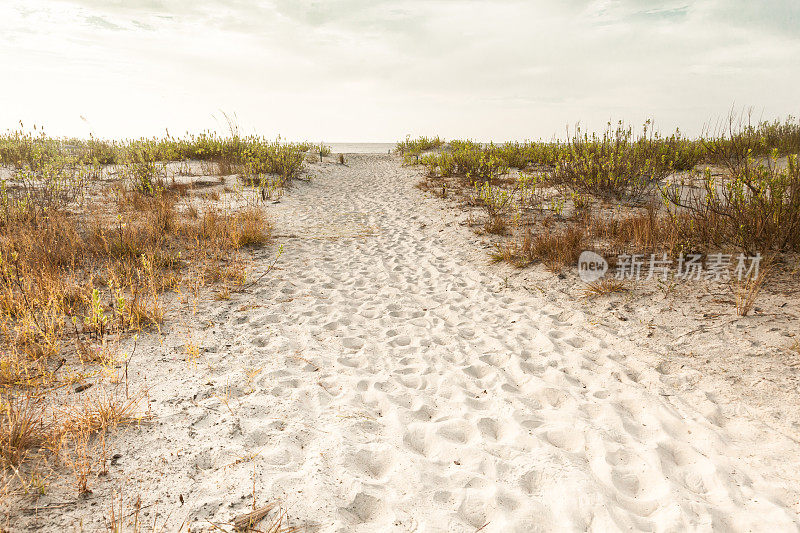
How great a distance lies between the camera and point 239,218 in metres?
7.70

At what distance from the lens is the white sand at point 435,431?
2.13 meters

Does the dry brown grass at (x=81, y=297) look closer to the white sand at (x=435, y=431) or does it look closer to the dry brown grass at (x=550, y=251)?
the white sand at (x=435, y=431)

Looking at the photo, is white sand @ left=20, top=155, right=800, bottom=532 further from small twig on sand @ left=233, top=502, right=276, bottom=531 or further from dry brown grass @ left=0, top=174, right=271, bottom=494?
dry brown grass @ left=0, top=174, right=271, bottom=494

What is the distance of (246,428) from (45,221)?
6037 millimetres

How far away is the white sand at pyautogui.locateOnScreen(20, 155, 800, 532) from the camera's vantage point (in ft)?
7.00

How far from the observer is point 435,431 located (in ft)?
9.06

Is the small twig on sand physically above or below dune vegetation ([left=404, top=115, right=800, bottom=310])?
below

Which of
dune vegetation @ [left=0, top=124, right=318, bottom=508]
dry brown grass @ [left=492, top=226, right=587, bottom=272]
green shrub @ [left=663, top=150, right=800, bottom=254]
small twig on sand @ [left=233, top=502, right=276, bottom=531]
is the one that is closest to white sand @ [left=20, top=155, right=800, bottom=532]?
small twig on sand @ [left=233, top=502, right=276, bottom=531]

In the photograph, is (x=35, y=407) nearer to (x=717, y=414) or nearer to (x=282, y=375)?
(x=282, y=375)

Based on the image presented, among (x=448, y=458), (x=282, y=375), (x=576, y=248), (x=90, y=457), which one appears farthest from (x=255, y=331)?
(x=576, y=248)

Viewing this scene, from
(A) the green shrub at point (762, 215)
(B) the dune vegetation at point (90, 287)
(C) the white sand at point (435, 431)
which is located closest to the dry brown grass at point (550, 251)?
(C) the white sand at point (435, 431)

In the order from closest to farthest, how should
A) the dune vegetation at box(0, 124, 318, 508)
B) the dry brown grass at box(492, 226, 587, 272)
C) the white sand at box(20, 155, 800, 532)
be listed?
the white sand at box(20, 155, 800, 532) → the dune vegetation at box(0, 124, 318, 508) → the dry brown grass at box(492, 226, 587, 272)

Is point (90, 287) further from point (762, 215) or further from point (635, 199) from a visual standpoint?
point (635, 199)

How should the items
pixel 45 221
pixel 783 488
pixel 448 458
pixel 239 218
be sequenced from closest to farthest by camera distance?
pixel 783 488
pixel 448 458
pixel 45 221
pixel 239 218
